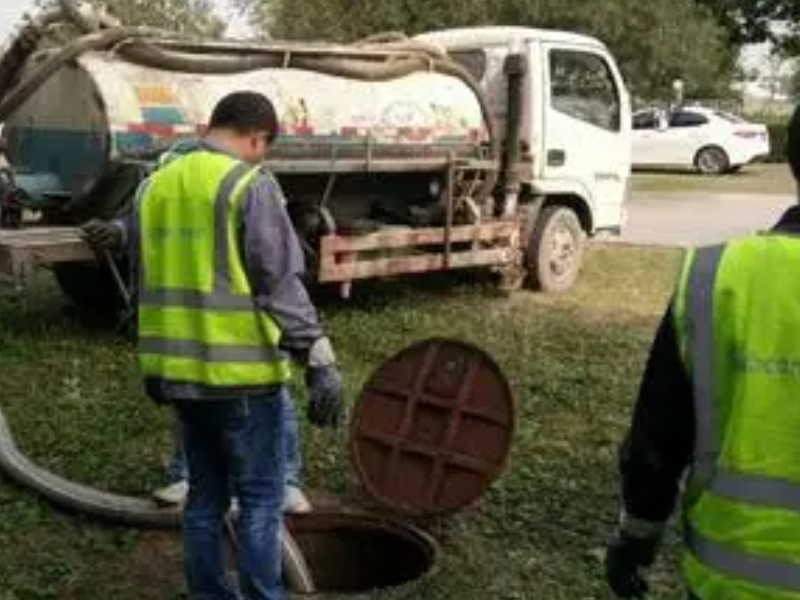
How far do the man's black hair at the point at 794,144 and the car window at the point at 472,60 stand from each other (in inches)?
398

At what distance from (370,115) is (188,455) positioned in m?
6.43

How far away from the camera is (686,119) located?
32.6m

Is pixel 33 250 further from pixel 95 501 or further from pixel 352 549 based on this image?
pixel 352 549

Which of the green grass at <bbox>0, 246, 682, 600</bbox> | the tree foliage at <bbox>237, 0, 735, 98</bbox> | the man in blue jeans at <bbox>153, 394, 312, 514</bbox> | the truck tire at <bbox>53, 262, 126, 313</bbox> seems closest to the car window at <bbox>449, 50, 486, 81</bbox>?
the green grass at <bbox>0, 246, 682, 600</bbox>

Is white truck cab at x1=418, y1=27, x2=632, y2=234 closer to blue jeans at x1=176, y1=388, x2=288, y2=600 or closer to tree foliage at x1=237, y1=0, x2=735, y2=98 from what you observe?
blue jeans at x1=176, y1=388, x2=288, y2=600

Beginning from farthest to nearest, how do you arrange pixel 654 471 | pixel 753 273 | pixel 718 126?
1. pixel 718 126
2. pixel 654 471
3. pixel 753 273

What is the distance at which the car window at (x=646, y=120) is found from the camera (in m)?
33.3

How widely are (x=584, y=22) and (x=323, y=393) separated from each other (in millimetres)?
29478

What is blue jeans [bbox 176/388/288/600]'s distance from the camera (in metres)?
4.53

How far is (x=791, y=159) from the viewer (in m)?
2.60

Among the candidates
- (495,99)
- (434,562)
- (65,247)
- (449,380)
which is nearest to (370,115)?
(495,99)

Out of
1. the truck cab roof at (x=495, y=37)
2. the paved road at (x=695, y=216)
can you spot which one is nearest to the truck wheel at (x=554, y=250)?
the truck cab roof at (x=495, y=37)

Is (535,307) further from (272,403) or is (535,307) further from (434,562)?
(272,403)

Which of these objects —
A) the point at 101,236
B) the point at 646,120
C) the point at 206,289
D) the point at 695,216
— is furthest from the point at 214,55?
the point at 646,120
